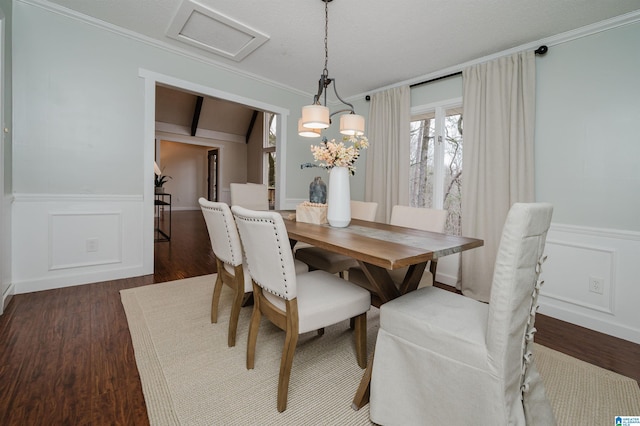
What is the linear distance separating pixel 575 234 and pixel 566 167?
1.90 ft

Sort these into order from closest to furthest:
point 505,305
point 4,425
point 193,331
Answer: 1. point 505,305
2. point 4,425
3. point 193,331

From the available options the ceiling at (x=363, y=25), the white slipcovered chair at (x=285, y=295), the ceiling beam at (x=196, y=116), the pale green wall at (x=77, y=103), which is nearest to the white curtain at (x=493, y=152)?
the ceiling at (x=363, y=25)

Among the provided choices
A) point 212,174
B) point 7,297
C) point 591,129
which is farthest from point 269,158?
point 591,129

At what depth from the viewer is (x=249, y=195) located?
131 inches

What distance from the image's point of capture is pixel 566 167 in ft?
8.16

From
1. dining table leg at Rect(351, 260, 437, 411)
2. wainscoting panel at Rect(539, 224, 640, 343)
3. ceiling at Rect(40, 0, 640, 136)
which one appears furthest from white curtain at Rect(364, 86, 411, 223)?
dining table leg at Rect(351, 260, 437, 411)

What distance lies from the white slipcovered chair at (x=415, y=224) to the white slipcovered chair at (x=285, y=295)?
40 centimetres

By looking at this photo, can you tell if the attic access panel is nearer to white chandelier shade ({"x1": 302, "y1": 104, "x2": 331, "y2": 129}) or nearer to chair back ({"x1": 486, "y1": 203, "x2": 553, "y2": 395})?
white chandelier shade ({"x1": 302, "y1": 104, "x2": 331, "y2": 129})

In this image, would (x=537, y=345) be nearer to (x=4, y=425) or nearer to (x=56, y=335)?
(x=4, y=425)

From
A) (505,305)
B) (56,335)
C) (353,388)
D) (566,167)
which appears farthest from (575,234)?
(56,335)

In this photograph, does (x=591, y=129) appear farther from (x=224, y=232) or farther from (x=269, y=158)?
(x=269, y=158)

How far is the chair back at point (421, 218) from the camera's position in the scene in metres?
2.13

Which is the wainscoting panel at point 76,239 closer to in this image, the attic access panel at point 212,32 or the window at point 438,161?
the attic access panel at point 212,32

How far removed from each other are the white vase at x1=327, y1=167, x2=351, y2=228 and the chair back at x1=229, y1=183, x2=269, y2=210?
1.50 m
